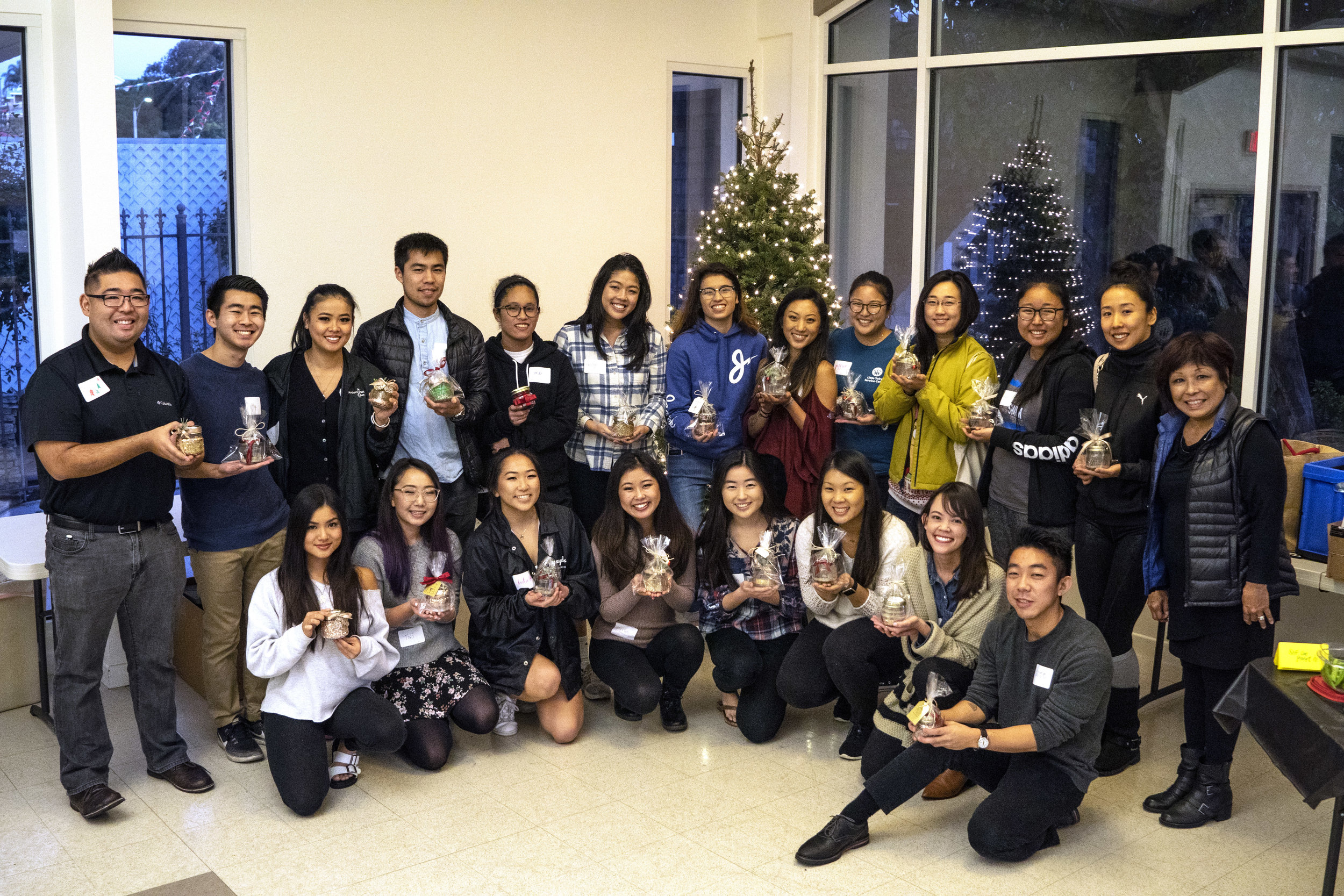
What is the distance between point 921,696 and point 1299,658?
1.15 meters

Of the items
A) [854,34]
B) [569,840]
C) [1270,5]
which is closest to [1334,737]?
[569,840]

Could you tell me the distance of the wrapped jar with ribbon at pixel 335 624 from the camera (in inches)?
151

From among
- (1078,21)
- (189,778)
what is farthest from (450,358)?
(1078,21)

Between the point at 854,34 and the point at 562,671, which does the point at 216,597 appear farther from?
the point at 854,34

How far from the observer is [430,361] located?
4703mm

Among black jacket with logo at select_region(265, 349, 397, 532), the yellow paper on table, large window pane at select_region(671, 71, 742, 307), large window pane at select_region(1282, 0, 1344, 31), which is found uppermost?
large window pane at select_region(1282, 0, 1344, 31)

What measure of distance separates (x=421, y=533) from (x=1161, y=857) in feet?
8.87

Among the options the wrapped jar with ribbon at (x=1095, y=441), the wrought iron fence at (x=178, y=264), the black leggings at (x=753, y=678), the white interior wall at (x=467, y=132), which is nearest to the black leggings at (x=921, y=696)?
the black leggings at (x=753, y=678)

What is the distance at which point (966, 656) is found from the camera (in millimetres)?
4059

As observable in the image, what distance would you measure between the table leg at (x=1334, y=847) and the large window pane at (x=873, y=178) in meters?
4.75

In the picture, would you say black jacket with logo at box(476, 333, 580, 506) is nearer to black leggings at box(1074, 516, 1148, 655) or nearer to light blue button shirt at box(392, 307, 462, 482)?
light blue button shirt at box(392, 307, 462, 482)

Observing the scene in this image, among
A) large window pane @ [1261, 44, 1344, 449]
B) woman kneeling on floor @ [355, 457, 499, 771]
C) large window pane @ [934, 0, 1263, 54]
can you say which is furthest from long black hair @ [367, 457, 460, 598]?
large window pane @ [934, 0, 1263, 54]

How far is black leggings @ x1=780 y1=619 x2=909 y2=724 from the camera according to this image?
427 cm

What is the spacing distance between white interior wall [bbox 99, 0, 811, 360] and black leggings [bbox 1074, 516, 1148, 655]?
13.0ft
